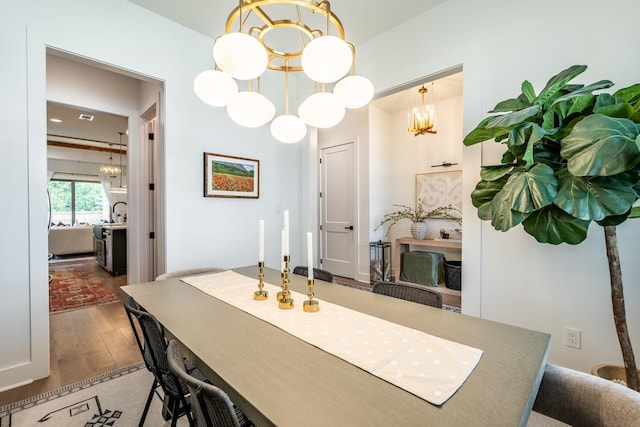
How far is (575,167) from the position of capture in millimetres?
1222

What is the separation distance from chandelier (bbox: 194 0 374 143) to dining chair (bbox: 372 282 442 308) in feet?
3.32

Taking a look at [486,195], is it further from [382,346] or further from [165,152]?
[165,152]

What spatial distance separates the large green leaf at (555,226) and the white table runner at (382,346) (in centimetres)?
85

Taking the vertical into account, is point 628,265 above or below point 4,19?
below

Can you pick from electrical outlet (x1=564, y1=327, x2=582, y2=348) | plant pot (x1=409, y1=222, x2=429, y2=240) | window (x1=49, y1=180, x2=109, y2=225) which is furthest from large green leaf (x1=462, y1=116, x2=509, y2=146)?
window (x1=49, y1=180, x2=109, y2=225)

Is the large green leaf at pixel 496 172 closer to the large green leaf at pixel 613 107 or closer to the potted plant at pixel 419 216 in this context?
the large green leaf at pixel 613 107

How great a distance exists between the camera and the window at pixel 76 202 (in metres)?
8.34

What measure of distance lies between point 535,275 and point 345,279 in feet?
10.4

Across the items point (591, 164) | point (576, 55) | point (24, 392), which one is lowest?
point (24, 392)

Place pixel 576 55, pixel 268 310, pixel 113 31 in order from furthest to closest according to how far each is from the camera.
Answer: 1. pixel 113 31
2. pixel 576 55
3. pixel 268 310

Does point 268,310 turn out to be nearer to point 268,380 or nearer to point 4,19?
point 268,380

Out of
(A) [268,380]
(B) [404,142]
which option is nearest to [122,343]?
(A) [268,380]

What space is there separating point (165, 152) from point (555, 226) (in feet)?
9.72

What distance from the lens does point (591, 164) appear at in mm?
1176
